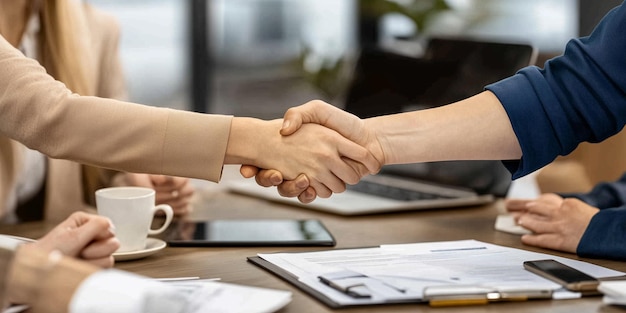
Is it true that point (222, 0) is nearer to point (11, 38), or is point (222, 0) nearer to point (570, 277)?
point (11, 38)

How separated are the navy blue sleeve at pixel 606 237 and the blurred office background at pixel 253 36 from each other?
2826 millimetres

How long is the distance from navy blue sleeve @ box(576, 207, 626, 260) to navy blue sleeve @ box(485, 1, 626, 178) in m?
0.13

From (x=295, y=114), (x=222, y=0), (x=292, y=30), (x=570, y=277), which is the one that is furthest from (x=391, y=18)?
(x=570, y=277)

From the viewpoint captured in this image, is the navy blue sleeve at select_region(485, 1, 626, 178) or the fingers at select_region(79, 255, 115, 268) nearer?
the fingers at select_region(79, 255, 115, 268)

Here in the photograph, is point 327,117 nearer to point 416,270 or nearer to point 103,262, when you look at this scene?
point 416,270

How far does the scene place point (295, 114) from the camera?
151cm

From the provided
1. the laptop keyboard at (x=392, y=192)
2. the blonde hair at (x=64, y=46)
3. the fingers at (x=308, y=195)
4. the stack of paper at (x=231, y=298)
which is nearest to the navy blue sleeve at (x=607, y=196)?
the laptop keyboard at (x=392, y=192)

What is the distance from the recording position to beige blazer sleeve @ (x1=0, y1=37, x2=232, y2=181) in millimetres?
1388

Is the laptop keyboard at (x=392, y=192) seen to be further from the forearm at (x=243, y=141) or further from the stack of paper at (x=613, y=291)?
the stack of paper at (x=613, y=291)

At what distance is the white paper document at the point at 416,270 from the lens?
41.5 inches

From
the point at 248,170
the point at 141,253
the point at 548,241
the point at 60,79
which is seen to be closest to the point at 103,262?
the point at 141,253

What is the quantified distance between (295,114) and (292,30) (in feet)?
10.3

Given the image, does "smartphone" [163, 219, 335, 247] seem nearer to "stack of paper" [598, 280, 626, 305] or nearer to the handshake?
the handshake

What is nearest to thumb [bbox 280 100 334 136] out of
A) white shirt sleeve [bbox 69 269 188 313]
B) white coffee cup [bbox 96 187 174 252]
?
white coffee cup [bbox 96 187 174 252]
